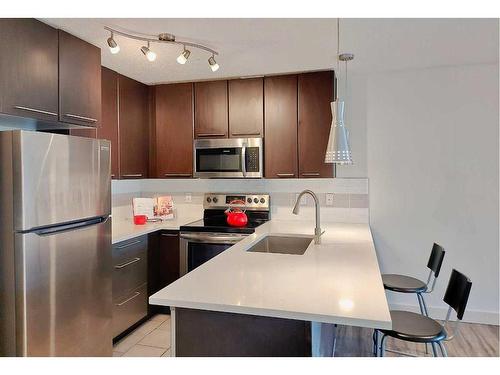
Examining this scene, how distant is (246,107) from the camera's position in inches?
134

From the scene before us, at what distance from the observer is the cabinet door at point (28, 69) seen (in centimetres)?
193

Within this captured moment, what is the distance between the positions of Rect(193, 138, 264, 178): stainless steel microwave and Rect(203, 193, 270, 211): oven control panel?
0.31 m

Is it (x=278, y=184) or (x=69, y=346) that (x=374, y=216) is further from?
(x=69, y=346)

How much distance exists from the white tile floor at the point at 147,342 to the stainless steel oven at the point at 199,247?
18.7 inches

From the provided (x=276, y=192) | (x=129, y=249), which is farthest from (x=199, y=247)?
(x=276, y=192)

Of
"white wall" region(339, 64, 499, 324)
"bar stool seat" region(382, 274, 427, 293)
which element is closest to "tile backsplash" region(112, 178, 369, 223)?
"white wall" region(339, 64, 499, 324)

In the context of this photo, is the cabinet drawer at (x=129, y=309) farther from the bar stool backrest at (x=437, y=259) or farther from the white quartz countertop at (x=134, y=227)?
the bar stool backrest at (x=437, y=259)

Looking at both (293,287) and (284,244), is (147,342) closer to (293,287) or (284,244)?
(284,244)

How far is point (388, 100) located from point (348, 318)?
2599 mm

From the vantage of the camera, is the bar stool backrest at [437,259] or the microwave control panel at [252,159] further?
the microwave control panel at [252,159]

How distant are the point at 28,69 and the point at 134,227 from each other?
1551 mm

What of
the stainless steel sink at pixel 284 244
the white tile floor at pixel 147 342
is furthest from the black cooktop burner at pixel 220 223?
the white tile floor at pixel 147 342

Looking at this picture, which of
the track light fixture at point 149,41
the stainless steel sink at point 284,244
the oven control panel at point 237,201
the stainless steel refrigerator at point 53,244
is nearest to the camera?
the stainless steel refrigerator at point 53,244
